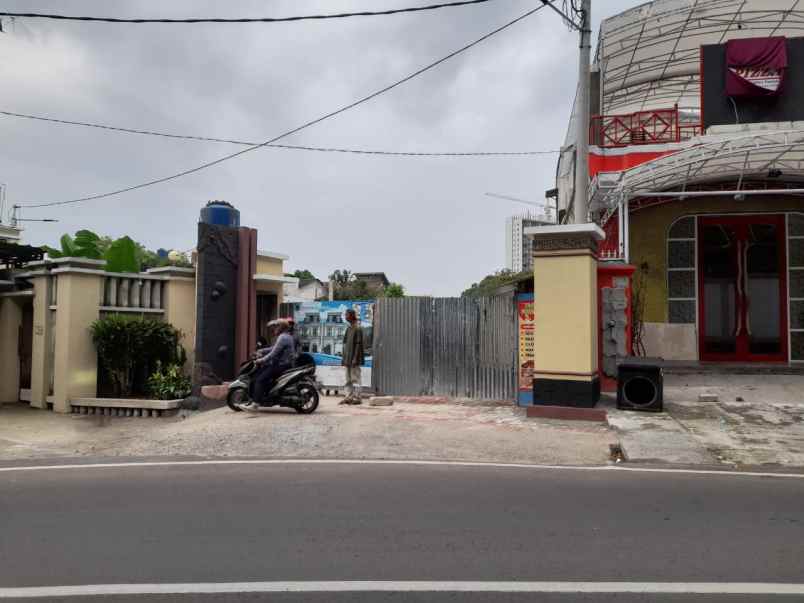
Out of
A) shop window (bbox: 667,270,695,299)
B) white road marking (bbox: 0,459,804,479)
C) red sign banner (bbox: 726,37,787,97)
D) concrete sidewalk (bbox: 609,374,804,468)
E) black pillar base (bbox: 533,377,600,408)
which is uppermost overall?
red sign banner (bbox: 726,37,787,97)

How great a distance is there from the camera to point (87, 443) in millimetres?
9531

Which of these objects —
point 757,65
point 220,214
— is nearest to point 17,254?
point 220,214

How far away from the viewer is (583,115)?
1238 cm

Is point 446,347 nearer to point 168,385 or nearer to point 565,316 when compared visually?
point 565,316

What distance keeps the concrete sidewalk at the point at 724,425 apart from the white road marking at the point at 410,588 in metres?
3.84

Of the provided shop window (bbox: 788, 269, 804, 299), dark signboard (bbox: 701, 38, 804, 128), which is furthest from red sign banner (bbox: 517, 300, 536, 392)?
shop window (bbox: 788, 269, 804, 299)

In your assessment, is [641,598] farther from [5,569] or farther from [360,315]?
[360,315]

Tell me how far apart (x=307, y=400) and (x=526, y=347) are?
4140 mm

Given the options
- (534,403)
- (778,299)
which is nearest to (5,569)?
(534,403)

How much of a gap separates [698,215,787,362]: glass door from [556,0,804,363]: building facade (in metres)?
0.03

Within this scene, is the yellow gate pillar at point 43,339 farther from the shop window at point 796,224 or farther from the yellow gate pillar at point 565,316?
the shop window at point 796,224

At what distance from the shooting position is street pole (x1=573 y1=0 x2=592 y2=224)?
39.8 feet

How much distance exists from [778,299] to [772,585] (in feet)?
46.4

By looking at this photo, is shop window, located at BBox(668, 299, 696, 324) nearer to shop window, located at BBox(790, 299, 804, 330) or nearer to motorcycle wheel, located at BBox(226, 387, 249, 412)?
shop window, located at BBox(790, 299, 804, 330)
